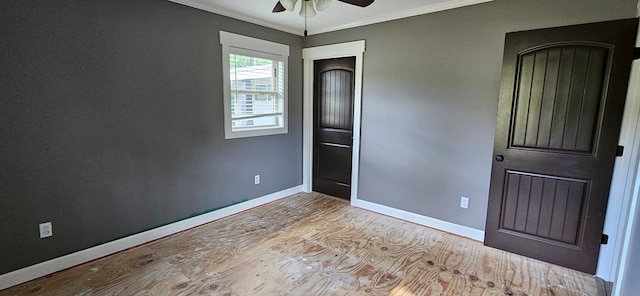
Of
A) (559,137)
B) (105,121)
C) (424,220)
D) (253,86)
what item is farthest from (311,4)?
(424,220)

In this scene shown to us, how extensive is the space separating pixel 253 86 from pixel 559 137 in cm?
317

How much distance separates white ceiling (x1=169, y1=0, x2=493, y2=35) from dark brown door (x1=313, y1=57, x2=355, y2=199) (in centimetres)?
51

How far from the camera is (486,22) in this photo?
109 inches

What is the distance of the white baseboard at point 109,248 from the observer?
221cm

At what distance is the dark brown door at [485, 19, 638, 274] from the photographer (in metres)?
2.26

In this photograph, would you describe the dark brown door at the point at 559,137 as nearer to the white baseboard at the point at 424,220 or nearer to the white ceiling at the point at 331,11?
the white baseboard at the point at 424,220

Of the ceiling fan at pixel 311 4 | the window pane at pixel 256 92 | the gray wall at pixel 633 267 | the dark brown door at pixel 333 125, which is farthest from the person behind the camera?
the dark brown door at pixel 333 125

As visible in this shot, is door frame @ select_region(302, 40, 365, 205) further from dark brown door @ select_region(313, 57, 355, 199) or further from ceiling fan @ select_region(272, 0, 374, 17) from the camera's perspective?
ceiling fan @ select_region(272, 0, 374, 17)

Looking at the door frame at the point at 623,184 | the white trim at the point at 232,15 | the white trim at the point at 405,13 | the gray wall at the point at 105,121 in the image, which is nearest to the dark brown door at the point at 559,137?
the door frame at the point at 623,184

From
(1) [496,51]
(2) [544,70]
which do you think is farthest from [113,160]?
(2) [544,70]

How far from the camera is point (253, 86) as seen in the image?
12.1 ft

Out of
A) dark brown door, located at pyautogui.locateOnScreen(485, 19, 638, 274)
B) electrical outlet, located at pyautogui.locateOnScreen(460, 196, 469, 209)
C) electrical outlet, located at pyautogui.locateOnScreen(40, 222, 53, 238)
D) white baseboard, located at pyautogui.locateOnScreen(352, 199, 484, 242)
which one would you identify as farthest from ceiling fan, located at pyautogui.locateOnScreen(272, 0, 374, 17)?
electrical outlet, located at pyautogui.locateOnScreen(40, 222, 53, 238)

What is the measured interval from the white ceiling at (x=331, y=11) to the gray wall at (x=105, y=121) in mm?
138

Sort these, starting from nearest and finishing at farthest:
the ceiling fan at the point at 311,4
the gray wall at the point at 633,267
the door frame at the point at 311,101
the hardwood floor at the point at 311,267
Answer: the gray wall at the point at 633,267 < the ceiling fan at the point at 311,4 < the hardwood floor at the point at 311,267 < the door frame at the point at 311,101
